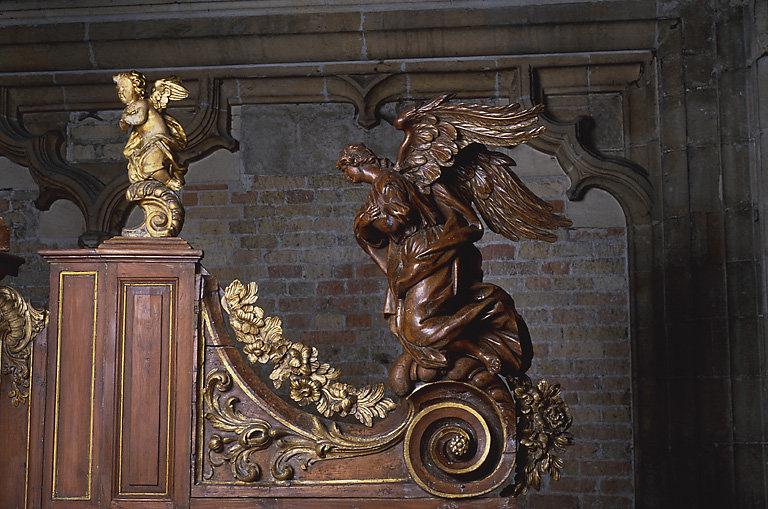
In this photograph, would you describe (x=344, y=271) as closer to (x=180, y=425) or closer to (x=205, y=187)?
(x=205, y=187)

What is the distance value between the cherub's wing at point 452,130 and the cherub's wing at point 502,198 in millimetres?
140

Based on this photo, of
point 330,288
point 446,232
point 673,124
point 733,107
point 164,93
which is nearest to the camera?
point 446,232

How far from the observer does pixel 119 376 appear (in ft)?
10.6

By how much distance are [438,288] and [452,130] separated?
48cm

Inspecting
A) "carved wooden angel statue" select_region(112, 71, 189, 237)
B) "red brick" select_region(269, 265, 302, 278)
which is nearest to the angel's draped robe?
"carved wooden angel statue" select_region(112, 71, 189, 237)

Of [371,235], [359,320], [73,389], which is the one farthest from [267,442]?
[359,320]

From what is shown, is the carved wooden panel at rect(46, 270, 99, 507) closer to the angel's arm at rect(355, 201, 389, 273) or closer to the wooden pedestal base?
the wooden pedestal base

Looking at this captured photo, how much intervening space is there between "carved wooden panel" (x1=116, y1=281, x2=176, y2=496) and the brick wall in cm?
304

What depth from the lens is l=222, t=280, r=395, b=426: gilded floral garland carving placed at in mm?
3225

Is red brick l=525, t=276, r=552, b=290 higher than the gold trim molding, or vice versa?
red brick l=525, t=276, r=552, b=290

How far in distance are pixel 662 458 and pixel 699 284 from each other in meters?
0.93

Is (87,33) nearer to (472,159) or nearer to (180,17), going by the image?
(180,17)

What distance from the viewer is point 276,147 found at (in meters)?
6.49

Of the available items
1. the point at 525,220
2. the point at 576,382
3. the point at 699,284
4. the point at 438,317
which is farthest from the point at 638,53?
the point at 438,317
